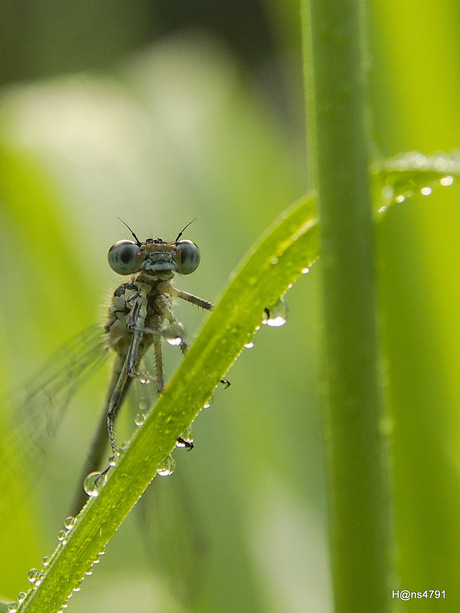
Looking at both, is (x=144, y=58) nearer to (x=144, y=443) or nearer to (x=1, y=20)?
(x=1, y=20)

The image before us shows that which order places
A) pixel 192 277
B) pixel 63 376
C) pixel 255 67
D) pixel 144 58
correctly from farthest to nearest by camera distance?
pixel 255 67 → pixel 144 58 → pixel 192 277 → pixel 63 376

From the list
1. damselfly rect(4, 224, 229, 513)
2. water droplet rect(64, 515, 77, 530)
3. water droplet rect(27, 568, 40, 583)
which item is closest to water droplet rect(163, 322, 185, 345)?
damselfly rect(4, 224, 229, 513)

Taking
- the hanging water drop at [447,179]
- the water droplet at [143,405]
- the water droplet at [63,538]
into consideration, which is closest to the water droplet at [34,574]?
the water droplet at [63,538]

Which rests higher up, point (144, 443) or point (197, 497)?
point (197, 497)

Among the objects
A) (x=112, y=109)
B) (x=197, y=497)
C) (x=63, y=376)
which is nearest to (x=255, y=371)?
(x=197, y=497)

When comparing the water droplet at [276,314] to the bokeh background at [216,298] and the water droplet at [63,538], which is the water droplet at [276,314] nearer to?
the water droplet at [63,538]

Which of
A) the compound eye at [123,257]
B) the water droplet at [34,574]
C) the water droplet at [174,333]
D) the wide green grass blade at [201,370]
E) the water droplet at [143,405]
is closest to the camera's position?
the wide green grass blade at [201,370]
